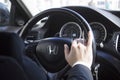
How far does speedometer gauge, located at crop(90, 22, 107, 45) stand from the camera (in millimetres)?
2884

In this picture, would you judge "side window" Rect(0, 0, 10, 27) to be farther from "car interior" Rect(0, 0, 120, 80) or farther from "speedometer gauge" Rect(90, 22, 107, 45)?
"speedometer gauge" Rect(90, 22, 107, 45)

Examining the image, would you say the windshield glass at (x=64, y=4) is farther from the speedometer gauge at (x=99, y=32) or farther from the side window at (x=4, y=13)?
the speedometer gauge at (x=99, y=32)

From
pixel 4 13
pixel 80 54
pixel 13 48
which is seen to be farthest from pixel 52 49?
pixel 4 13

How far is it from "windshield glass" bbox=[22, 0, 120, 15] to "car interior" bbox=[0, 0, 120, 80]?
1.96 feet

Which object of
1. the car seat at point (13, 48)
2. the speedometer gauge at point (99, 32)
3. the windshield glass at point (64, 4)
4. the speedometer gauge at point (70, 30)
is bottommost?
the speedometer gauge at point (99, 32)

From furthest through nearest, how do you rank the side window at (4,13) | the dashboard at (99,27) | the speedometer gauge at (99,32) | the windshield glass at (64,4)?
the side window at (4,13)
the windshield glass at (64,4)
the speedometer gauge at (99,32)
the dashboard at (99,27)

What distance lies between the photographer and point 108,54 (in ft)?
8.91

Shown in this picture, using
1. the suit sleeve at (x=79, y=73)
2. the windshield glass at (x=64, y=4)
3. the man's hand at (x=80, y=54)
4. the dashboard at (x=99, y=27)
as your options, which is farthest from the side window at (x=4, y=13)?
the suit sleeve at (x=79, y=73)

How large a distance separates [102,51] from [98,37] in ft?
0.68

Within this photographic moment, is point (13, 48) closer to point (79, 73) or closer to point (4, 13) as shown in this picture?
point (79, 73)

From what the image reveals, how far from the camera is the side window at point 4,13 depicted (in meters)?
4.61

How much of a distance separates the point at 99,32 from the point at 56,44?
788 millimetres

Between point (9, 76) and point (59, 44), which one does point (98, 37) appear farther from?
point (9, 76)

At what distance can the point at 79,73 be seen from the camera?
1626 millimetres
